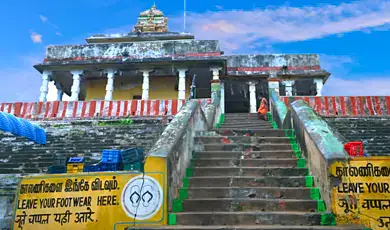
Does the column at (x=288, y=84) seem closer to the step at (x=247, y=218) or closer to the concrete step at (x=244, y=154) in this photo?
the concrete step at (x=244, y=154)

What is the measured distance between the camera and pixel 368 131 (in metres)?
10.9

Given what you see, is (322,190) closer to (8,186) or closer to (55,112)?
(8,186)

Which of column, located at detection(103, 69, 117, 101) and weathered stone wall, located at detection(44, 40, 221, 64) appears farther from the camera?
weathered stone wall, located at detection(44, 40, 221, 64)

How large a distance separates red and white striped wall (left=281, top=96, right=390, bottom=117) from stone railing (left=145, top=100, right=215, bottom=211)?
253 inches

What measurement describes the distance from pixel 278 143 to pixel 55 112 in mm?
9783

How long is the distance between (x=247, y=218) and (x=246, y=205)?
1.11ft

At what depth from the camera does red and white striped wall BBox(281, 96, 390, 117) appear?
12312mm

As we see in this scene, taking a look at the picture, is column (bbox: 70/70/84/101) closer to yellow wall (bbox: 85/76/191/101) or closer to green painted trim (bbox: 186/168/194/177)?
yellow wall (bbox: 85/76/191/101)

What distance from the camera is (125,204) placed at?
16.1 feet

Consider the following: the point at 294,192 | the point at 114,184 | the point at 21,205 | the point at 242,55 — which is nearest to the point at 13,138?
Answer: the point at 21,205

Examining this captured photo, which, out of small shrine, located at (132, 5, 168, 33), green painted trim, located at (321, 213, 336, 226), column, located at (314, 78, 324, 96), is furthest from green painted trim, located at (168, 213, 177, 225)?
small shrine, located at (132, 5, 168, 33)

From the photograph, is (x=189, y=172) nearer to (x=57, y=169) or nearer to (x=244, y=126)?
(x=57, y=169)

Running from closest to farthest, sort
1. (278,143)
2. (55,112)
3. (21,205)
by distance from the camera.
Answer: (21,205) → (278,143) → (55,112)

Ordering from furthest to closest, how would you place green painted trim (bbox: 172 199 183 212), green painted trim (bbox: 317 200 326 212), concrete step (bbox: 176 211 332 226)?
green painted trim (bbox: 172 199 183 212)
green painted trim (bbox: 317 200 326 212)
concrete step (bbox: 176 211 332 226)
